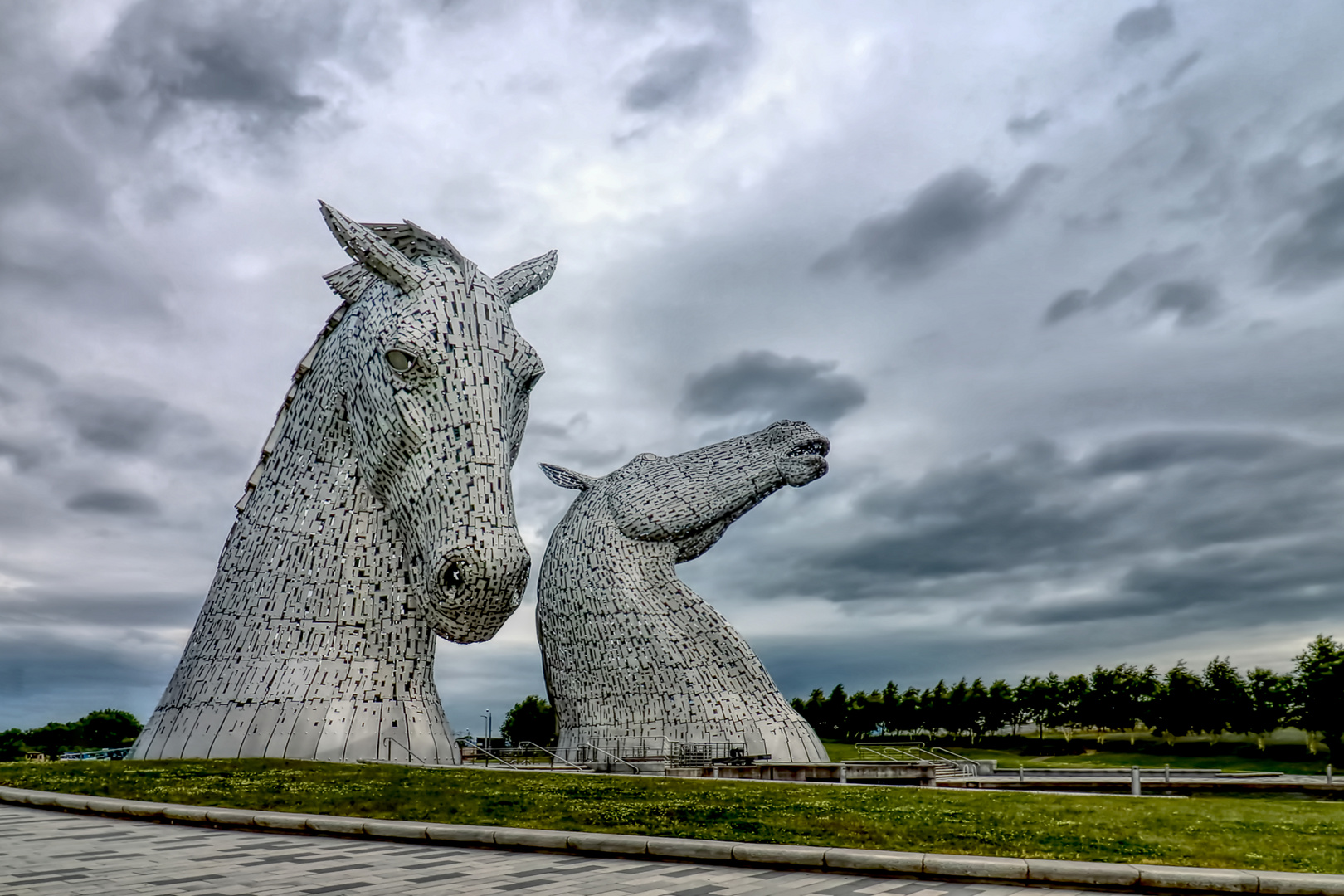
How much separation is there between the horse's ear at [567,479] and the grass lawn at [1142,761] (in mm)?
15449

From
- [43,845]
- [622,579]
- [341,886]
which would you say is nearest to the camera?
[341,886]

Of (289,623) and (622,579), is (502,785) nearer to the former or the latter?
(289,623)

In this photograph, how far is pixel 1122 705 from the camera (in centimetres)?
5162

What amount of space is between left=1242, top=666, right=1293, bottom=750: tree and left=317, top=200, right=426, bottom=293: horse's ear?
44.4 metres

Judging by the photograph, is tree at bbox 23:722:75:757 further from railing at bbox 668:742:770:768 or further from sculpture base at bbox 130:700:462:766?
sculpture base at bbox 130:700:462:766

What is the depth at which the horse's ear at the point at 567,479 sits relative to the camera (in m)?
24.2

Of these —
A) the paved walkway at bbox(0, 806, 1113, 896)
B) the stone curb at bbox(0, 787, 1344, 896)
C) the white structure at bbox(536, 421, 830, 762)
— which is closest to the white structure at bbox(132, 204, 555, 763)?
the stone curb at bbox(0, 787, 1344, 896)

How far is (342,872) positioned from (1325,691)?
40.2 meters

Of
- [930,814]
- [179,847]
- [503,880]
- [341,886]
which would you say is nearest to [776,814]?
[930,814]

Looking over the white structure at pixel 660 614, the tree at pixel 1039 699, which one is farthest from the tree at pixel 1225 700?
the white structure at pixel 660 614

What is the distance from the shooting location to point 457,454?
7.80 metres

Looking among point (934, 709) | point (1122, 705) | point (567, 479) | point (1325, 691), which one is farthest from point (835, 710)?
point (567, 479)

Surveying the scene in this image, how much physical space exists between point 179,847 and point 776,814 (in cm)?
472

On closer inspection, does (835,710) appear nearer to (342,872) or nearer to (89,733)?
(89,733)
